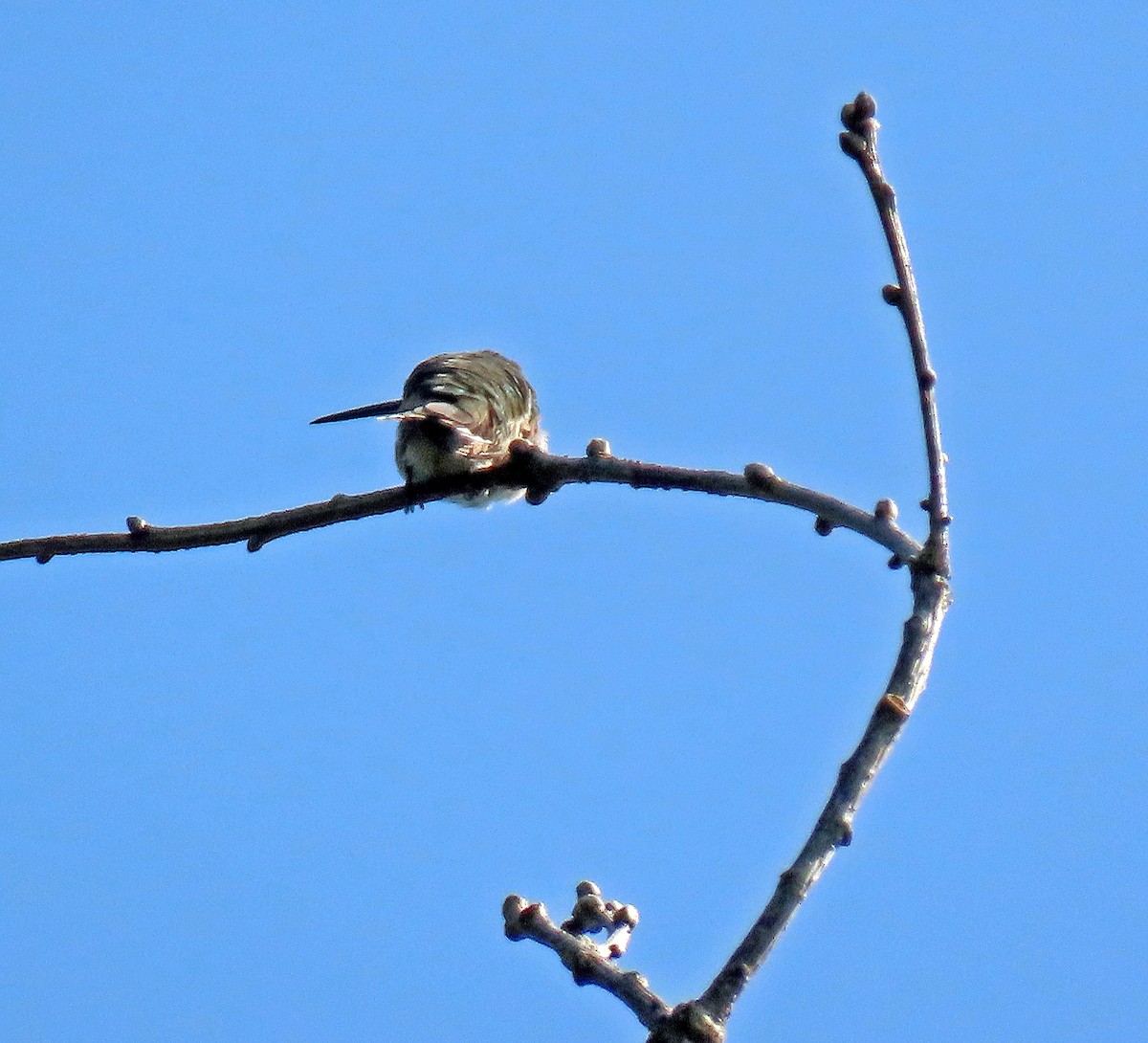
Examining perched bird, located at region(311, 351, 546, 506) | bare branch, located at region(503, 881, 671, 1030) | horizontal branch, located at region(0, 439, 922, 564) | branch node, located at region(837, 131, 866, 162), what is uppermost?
perched bird, located at region(311, 351, 546, 506)

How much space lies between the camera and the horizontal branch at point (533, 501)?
99.3 inches

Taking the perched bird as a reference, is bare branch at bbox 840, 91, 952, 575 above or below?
below

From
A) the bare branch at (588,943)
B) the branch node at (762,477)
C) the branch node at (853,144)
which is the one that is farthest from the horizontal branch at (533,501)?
the bare branch at (588,943)

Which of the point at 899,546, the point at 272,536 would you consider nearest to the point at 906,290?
the point at 899,546

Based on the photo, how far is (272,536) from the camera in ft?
11.0

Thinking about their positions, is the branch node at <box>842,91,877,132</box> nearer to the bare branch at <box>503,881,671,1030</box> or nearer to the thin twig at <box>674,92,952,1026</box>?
the thin twig at <box>674,92,952,1026</box>

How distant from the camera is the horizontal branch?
8.28 ft

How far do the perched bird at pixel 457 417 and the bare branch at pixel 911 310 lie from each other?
6.66ft

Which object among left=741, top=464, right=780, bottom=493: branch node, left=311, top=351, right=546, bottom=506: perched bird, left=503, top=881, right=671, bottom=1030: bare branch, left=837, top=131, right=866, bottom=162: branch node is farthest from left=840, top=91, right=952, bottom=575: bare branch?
left=311, top=351, right=546, bottom=506: perched bird

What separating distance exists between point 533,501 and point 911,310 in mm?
1296

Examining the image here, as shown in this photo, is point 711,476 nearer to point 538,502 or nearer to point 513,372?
point 538,502

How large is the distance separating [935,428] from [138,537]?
6.09ft

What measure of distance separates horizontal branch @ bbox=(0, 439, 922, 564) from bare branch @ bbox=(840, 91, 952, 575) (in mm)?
55

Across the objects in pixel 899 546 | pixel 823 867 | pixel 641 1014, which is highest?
pixel 899 546
